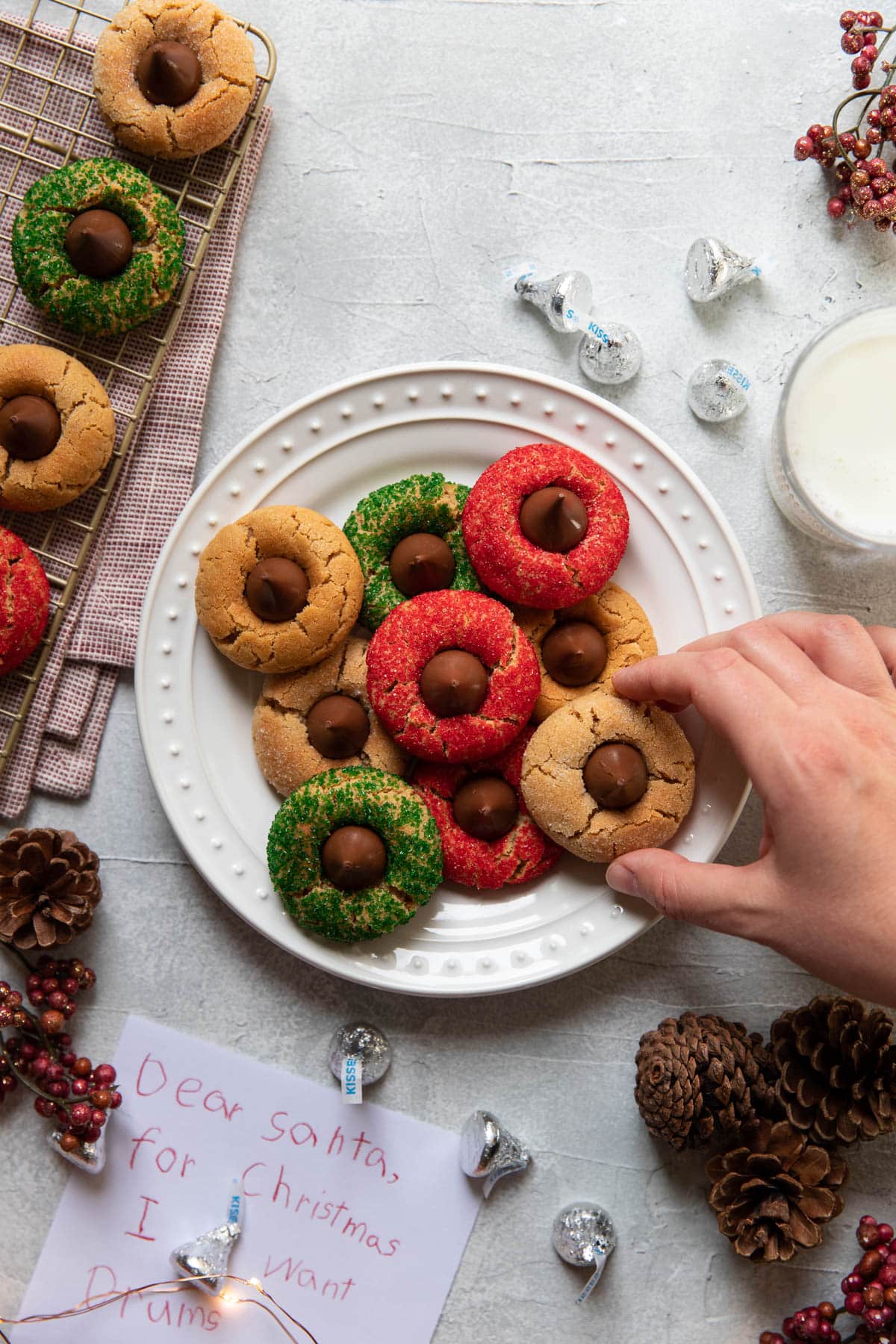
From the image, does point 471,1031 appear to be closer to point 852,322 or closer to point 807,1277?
point 807,1277

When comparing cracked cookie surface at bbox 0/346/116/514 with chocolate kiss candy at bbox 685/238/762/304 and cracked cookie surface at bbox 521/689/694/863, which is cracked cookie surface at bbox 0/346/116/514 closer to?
cracked cookie surface at bbox 521/689/694/863

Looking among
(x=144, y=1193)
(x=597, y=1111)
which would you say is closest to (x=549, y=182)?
(x=597, y=1111)

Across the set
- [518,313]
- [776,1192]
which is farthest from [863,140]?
[776,1192]

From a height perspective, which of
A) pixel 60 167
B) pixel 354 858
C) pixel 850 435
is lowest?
pixel 354 858

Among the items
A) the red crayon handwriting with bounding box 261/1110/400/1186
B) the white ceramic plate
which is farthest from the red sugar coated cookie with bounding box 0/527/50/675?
the red crayon handwriting with bounding box 261/1110/400/1186

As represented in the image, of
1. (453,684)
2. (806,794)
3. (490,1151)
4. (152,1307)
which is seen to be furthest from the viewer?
(152,1307)

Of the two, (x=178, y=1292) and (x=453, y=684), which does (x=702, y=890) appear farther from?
(x=178, y=1292)

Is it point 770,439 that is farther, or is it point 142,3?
point 770,439
